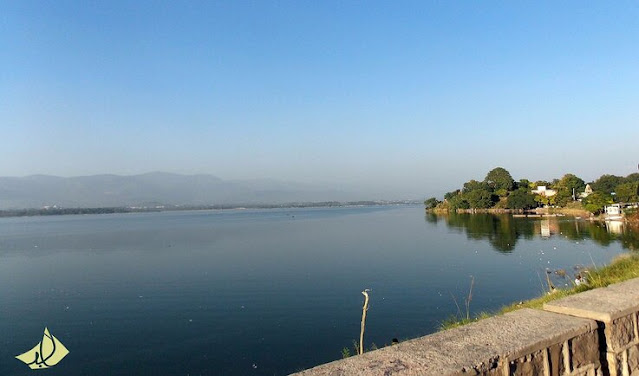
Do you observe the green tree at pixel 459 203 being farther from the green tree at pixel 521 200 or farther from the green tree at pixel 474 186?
the green tree at pixel 521 200

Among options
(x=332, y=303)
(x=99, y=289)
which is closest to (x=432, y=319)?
(x=332, y=303)

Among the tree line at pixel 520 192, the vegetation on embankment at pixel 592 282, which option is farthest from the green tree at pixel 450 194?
the vegetation on embankment at pixel 592 282

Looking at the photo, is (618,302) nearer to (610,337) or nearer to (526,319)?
(610,337)

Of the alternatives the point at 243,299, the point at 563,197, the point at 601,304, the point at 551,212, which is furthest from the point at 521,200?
the point at 601,304

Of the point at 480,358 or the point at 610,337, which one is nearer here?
the point at 480,358

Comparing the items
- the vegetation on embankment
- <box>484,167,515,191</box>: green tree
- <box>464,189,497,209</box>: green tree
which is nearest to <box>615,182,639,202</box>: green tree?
<box>464,189,497,209</box>: green tree

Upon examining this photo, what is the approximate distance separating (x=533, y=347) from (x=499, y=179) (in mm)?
142655

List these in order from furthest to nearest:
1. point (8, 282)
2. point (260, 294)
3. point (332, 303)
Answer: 1. point (8, 282)
2. point (260, 294)
3. point (332, 303)

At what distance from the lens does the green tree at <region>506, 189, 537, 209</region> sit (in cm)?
11131

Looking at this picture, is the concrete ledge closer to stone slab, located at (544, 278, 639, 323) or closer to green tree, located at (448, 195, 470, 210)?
stone slab, located at (544, 278, 639, 323)

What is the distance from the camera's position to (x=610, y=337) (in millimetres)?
2799

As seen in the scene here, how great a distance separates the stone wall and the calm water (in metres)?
11.1

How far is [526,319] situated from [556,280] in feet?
82.9

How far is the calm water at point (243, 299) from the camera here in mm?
14203
